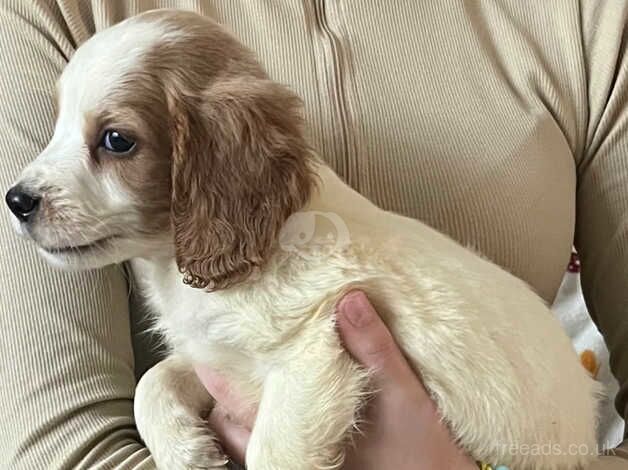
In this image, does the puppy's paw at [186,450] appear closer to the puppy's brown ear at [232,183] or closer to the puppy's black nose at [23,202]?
the puppy's brown ear at [232,183]

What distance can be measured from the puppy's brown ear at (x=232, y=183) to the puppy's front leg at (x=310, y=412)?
156 mm

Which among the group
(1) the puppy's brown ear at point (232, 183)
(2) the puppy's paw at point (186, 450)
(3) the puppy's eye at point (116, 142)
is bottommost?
(2) the puppy's paw at point (186, 450)

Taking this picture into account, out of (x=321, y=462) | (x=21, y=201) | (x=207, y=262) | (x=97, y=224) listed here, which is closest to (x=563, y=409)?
(x=321, y=462)

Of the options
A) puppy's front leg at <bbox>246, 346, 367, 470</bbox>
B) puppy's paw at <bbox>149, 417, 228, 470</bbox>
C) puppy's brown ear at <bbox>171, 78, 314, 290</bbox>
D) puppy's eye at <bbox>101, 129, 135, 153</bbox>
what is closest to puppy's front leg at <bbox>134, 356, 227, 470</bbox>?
puppy's paw at <bbox>149, 417, 228, 470</bbox>

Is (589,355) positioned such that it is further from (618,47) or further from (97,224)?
(97,224)

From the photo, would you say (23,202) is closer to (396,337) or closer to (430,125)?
(396,337)

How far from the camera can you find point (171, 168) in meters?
1.15

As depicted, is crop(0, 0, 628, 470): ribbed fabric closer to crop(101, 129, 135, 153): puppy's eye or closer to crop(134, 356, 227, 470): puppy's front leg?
Answer: crop(134, 356, 227, 470): puppy's front leg

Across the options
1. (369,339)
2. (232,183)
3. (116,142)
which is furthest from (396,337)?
(116,142)

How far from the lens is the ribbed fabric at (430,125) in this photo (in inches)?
51.7

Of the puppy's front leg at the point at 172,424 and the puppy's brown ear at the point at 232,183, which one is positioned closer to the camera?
Answer: the puppy's brown ear at the point at 232,183

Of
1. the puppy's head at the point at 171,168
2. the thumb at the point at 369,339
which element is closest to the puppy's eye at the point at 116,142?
the puppy's head at the point at 171,168

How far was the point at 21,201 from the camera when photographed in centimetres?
113

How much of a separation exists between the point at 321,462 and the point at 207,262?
31 cm
